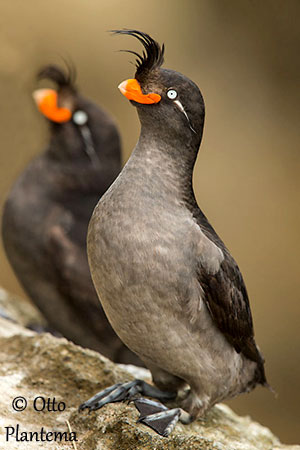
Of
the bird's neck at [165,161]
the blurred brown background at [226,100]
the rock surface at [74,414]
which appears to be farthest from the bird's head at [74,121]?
the blurred brown background at [226,100]

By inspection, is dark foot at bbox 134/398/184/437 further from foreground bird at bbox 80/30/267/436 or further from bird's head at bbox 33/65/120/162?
bird's head at bbox 33/65/120/162

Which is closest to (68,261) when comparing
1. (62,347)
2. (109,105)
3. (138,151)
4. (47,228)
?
(47,228)

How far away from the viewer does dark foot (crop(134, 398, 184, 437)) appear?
2.11 metres

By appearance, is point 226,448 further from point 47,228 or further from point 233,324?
point 47,228

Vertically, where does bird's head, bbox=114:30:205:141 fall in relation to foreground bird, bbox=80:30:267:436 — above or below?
above

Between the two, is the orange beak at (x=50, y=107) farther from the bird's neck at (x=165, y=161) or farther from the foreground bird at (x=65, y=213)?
the bird's neck at (x=165, y=161)

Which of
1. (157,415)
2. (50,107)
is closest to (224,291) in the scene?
(157,415)

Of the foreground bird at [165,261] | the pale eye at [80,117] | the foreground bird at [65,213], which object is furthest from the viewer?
the pale eye at [80,117]

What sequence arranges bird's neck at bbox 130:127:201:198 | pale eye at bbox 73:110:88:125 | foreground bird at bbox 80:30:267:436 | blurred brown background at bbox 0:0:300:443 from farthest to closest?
blurred brown background at bbox 0:0:300:443, pale eye at bbox 73:110:88:125, bird's neck at bbox 130:127:201:198, foreground bird at bbox 80:30:267:436

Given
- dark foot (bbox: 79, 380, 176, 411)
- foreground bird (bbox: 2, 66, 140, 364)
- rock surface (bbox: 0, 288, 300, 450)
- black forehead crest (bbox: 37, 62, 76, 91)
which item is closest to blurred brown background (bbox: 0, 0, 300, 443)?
black forehead crest (bbox: 37, 62, 76, 91)

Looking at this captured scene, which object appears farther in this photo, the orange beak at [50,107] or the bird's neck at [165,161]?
the orange beak at [50,107]

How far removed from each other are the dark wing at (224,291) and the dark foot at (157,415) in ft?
1.06

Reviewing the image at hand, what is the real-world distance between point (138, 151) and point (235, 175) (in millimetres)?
4860

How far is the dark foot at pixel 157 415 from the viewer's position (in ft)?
6.92
